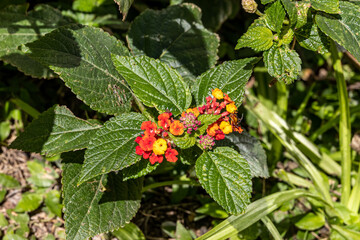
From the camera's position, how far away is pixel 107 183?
4.71ft

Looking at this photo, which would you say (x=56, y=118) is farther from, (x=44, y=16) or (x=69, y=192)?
(x=44, y=16)

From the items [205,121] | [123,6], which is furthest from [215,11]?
[205,121]

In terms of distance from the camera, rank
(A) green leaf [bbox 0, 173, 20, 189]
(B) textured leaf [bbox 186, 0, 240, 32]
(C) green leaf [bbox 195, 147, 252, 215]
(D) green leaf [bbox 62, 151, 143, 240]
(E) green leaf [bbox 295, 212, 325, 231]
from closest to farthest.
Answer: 1. (C) green leaf [bbox 195, 147, 252, 215]
2. (D) green leaf [bbox 62, 151, 143, 240]
3. (E) green leaf [bbox 295, 212, 325, 231]
4. (A) green leaf [bbox 0, 173, 20, 189]
5. (B) textured leaf [bbox 186, 0, 240, 32]

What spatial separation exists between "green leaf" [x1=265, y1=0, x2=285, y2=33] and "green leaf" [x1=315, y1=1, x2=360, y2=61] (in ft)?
0.46

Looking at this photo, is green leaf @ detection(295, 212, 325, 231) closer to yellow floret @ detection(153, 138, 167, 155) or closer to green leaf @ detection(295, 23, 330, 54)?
green leaf @ detection(295, 23, 330, 54)

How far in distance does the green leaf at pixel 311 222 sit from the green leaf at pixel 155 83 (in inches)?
38.4

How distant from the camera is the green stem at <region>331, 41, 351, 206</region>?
164 cm

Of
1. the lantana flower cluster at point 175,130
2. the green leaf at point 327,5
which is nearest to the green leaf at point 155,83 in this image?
the lantana flower cluster at point 175,130

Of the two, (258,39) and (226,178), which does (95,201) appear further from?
(258,39)

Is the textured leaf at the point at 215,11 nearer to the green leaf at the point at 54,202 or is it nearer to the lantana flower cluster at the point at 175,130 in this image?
the lantana flower cluster at the point at 175,130

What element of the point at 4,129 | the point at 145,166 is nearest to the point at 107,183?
the point at 145,166

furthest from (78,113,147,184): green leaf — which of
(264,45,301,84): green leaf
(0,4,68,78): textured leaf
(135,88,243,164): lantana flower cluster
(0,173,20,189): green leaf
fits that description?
(0,173,20,189): green leaf

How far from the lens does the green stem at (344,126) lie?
1637 millimetres

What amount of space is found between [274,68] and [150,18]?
71cm
